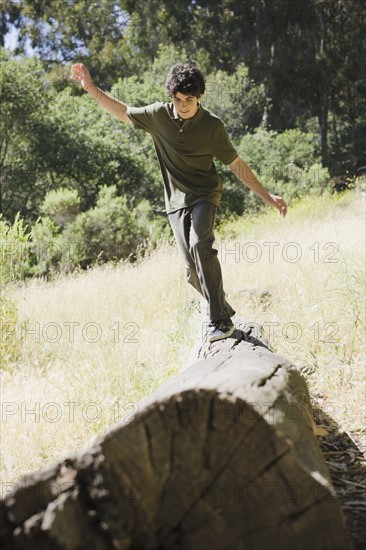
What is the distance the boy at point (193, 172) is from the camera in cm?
415

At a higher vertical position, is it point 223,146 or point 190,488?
point 223,146

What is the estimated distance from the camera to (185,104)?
13.3 ft

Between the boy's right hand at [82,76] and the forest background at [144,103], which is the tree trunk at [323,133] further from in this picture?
the boy's right hand at [82,76]

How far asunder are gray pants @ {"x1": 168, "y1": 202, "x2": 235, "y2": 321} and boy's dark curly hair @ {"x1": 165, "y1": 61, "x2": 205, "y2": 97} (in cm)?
72

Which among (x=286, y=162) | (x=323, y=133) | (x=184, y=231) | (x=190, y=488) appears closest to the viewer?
(x=190, y=488)

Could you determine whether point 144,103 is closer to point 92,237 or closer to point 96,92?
point 92,237

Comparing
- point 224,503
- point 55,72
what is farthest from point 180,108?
point 55,72

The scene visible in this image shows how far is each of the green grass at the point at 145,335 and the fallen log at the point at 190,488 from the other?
2012 millimetres

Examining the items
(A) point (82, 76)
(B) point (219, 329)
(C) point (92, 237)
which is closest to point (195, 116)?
(A) point (82, 76)

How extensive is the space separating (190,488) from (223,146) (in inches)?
111

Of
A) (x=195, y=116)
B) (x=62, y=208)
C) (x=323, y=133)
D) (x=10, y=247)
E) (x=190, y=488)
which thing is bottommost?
(x=62, y=208)

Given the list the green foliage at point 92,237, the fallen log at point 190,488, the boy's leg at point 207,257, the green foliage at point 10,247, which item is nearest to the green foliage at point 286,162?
the green foliage at point 92,237

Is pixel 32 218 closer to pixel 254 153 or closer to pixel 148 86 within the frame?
pixel 148 86

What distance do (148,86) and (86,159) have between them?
12.2 feet
